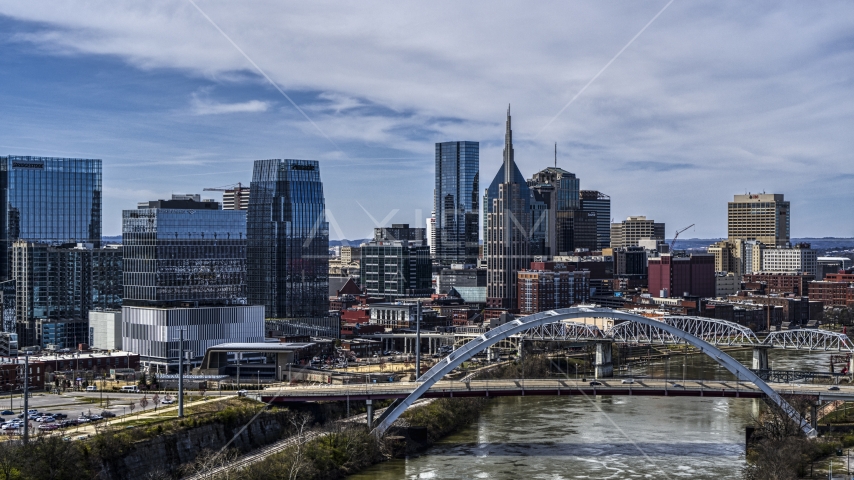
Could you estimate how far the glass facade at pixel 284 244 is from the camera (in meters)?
102

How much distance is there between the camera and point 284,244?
102 metres

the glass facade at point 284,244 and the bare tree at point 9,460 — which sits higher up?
the glass facade at point 284,244

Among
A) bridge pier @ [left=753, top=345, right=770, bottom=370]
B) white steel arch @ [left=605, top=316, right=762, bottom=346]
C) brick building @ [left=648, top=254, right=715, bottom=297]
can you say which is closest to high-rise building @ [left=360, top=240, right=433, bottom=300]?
brick building @ [left=648, top=254, right=715, bottom=297]

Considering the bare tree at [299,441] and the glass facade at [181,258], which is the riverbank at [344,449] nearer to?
the bare tree at [299,441]

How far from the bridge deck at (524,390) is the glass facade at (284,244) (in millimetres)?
49031

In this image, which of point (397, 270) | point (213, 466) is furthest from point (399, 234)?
point (213, 466)

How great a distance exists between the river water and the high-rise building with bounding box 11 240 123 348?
4234 cm

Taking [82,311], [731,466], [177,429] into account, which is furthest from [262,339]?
[731,466]

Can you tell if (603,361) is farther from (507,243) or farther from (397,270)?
(397,270)

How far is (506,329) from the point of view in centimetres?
5197

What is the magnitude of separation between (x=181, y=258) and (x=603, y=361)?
28873mm

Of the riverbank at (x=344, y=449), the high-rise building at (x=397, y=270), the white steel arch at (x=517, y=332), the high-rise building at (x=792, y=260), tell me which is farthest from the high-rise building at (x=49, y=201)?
the high-rise building at (x=792, y=260)

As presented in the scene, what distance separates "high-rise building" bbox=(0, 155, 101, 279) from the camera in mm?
108688

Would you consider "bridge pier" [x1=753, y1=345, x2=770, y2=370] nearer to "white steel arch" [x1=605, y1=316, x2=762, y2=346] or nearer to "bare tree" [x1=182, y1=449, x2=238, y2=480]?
"white steel arch" [x1=605, y1=316, x2=762, y2=346]
